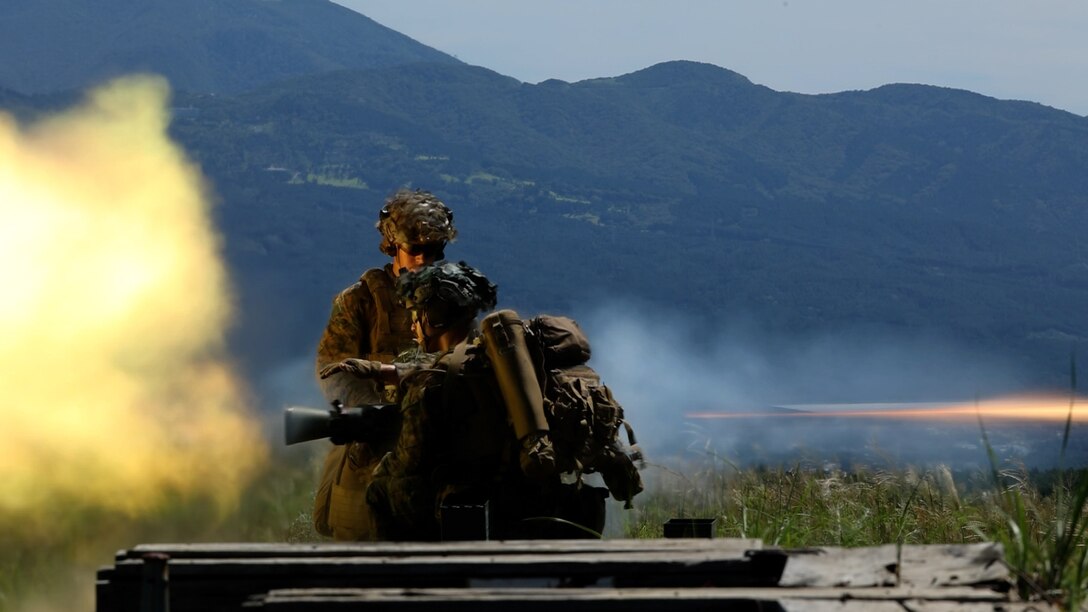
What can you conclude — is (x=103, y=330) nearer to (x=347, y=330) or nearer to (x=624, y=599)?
(x=347, y=330)

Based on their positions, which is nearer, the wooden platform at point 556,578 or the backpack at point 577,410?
the wooden platform at point 556,578

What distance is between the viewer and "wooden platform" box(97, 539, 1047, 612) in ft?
17.9

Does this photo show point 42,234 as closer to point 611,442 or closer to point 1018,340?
point 611,442

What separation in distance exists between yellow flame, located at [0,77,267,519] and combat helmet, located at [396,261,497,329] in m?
12.4

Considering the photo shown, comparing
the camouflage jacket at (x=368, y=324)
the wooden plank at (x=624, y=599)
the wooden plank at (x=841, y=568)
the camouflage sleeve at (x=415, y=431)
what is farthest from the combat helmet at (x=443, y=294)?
the wooden plank at (x=624, y=599)

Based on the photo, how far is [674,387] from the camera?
289ft

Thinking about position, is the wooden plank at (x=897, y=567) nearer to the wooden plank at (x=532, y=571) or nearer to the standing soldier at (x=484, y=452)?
the wooden plank at (x=532, y=571)

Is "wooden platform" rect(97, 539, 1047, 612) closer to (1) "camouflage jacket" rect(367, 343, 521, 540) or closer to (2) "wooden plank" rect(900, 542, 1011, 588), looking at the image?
(2) "wooden plank" rect(900, 542, 1011, 588)

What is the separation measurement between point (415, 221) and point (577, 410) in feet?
9.61

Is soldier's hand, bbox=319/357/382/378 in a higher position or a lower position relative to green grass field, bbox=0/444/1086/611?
higher

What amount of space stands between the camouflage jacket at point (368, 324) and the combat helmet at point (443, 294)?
73.1 inches

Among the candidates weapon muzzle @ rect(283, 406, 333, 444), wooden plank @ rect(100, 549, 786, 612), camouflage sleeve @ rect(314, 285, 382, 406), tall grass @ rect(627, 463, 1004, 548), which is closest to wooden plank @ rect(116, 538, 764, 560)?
wooden plank @ rect(100, 549, 786, 612)

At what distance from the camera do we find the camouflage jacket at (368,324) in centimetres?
1236

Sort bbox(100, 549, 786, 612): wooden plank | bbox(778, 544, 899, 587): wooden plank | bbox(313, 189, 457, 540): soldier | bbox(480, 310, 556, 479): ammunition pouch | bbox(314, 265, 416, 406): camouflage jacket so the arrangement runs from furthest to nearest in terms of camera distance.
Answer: bbox(314, 265, 416, 406): camouflage jacket < bbox(313, 189, 457, 540): soldier < bbox(480, 310, 556, 479): ammunition pouch < bbox(100, 549, 786, 612): wooden plank < bbox(778, 544, 899, 587): wooden plank
